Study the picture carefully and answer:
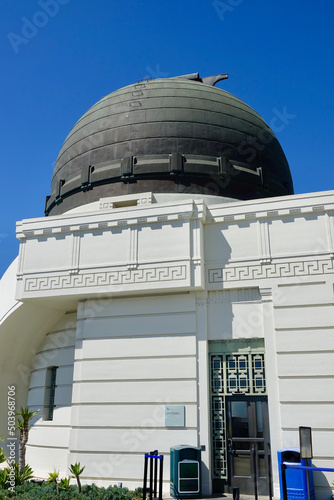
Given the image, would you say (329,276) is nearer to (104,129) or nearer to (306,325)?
(306,325)

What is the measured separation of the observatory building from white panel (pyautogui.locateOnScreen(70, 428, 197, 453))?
0.02 m

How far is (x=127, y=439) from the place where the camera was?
11.0 meters

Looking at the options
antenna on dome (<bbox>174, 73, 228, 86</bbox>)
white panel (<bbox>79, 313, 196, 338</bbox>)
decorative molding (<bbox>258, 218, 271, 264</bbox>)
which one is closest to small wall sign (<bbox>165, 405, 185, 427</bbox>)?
white panel (<bbox>79, 313, 196, 338</bbox>)

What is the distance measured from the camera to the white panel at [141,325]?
11445 millimetres

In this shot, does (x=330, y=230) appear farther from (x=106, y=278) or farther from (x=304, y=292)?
(x=106, y=278)

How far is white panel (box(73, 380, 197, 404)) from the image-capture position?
10922 millimetres

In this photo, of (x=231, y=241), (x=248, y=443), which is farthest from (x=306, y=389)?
(x=231, y=241)

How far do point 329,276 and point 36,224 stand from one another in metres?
7.51

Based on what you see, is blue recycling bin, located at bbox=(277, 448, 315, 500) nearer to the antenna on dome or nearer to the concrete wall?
the concrete wall

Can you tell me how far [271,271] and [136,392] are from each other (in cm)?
417

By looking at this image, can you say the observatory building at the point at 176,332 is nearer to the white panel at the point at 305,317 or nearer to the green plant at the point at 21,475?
the white panel at the point at 305,317

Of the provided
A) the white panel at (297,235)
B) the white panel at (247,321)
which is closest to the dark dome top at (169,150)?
the white panel at (297,235)

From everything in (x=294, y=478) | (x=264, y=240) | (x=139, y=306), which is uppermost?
(x=264, y=240)

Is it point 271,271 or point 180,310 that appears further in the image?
point 180,310
